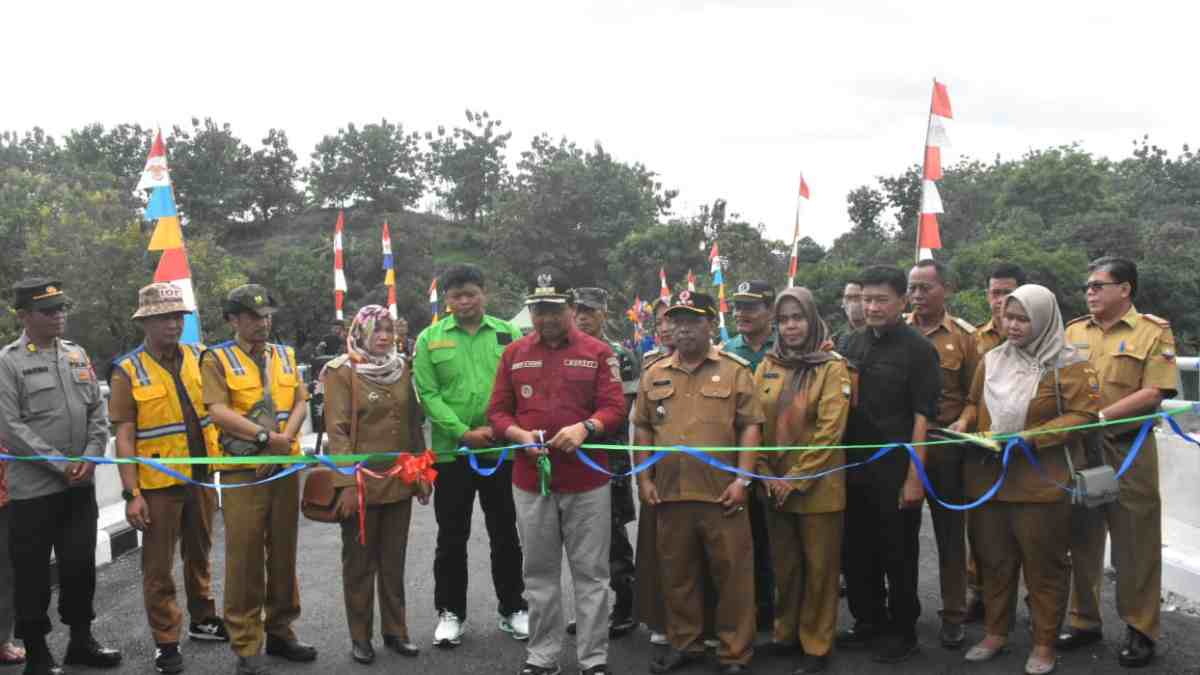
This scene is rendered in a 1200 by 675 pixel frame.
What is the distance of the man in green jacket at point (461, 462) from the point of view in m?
5.05

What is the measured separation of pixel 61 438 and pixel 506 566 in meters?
2.49

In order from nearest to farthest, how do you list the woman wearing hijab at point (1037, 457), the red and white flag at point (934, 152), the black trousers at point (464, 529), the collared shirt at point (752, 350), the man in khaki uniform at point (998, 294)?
the woman wearing hijab at point (1037, 457) → the black trousers at point (464, 529) → the man in khaki uniform at point (998, 294) → the collared shirt at point (752, 350) → the red and white flag at point (934, 152)

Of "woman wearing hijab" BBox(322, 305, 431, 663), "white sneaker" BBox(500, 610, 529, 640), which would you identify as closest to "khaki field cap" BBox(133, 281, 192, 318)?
"woman wearing hijab" BBox(322, 305, 431, 663)

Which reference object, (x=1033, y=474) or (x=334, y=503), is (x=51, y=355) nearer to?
(x=334, y=503)

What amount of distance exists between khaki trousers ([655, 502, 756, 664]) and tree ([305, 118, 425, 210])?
53.6 metres

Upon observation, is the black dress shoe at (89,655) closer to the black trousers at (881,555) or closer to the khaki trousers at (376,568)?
the khaki trousers at (376,568)

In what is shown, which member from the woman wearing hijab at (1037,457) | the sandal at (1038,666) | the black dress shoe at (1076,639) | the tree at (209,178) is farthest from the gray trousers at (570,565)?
the tree at (209,178)

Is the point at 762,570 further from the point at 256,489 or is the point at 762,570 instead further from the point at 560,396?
the point at 256,489

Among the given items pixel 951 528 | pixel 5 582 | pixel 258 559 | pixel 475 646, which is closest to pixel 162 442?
pixel 258 559

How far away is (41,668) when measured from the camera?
15.1 feet

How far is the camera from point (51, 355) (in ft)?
15.9

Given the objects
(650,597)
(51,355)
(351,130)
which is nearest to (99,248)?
(51,355)

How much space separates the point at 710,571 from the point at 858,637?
966 millimetres

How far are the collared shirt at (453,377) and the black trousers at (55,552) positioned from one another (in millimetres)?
1892
